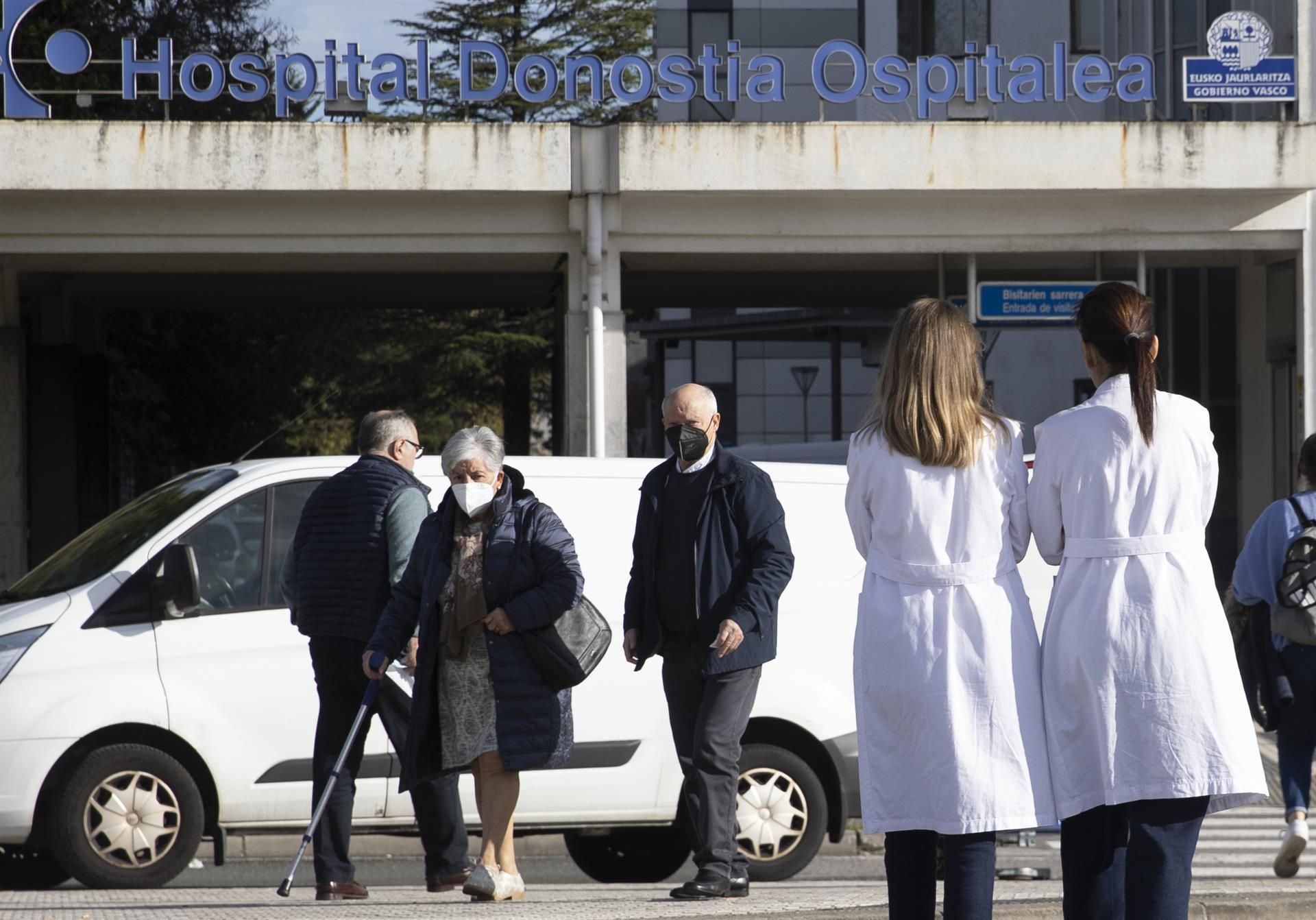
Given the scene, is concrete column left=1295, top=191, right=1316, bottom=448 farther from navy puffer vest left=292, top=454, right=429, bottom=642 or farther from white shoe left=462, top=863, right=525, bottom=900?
white shoe left=462, top=863, right=525, bottom=900

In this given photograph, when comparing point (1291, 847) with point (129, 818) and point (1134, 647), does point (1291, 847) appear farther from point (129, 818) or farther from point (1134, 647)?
point (129, 818)

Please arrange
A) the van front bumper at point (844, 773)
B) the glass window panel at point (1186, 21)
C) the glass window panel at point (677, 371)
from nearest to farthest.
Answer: the van front bumper at point (844, 773) → the glass window panel at point (1186, 21) → the glass window panel at point (677, 371)

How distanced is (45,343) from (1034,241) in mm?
11008

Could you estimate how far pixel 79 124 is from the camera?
13.9 meters

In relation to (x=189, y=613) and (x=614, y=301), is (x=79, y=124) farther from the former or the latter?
(x=189, y=613)

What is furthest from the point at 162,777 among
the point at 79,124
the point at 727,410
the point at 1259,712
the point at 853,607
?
the point at 727,410

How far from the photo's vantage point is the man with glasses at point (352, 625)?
661 centimetres

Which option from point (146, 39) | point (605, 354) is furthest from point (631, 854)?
point (146, 39)

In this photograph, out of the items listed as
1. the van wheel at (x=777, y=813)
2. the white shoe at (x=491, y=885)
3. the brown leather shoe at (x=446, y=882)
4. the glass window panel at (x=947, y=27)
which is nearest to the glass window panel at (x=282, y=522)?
the brown leather shoe at (x=446, y=882)

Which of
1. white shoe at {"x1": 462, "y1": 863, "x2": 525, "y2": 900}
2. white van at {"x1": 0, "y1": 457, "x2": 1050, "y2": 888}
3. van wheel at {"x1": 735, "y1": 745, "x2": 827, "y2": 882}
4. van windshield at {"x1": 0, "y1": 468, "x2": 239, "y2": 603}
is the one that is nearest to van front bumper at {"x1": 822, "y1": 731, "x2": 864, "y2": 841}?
white van at {"x1": 0, "y1": 457, "x2": 1050, "y2": 888}

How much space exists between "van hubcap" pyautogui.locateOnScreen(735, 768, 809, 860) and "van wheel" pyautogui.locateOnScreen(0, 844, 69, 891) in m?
2.96

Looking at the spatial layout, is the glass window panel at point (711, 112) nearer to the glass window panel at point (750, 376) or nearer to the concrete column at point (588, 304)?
the concrete column at point (588, 304)

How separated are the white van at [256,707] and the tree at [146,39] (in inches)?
421

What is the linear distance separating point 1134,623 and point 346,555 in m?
3.69
